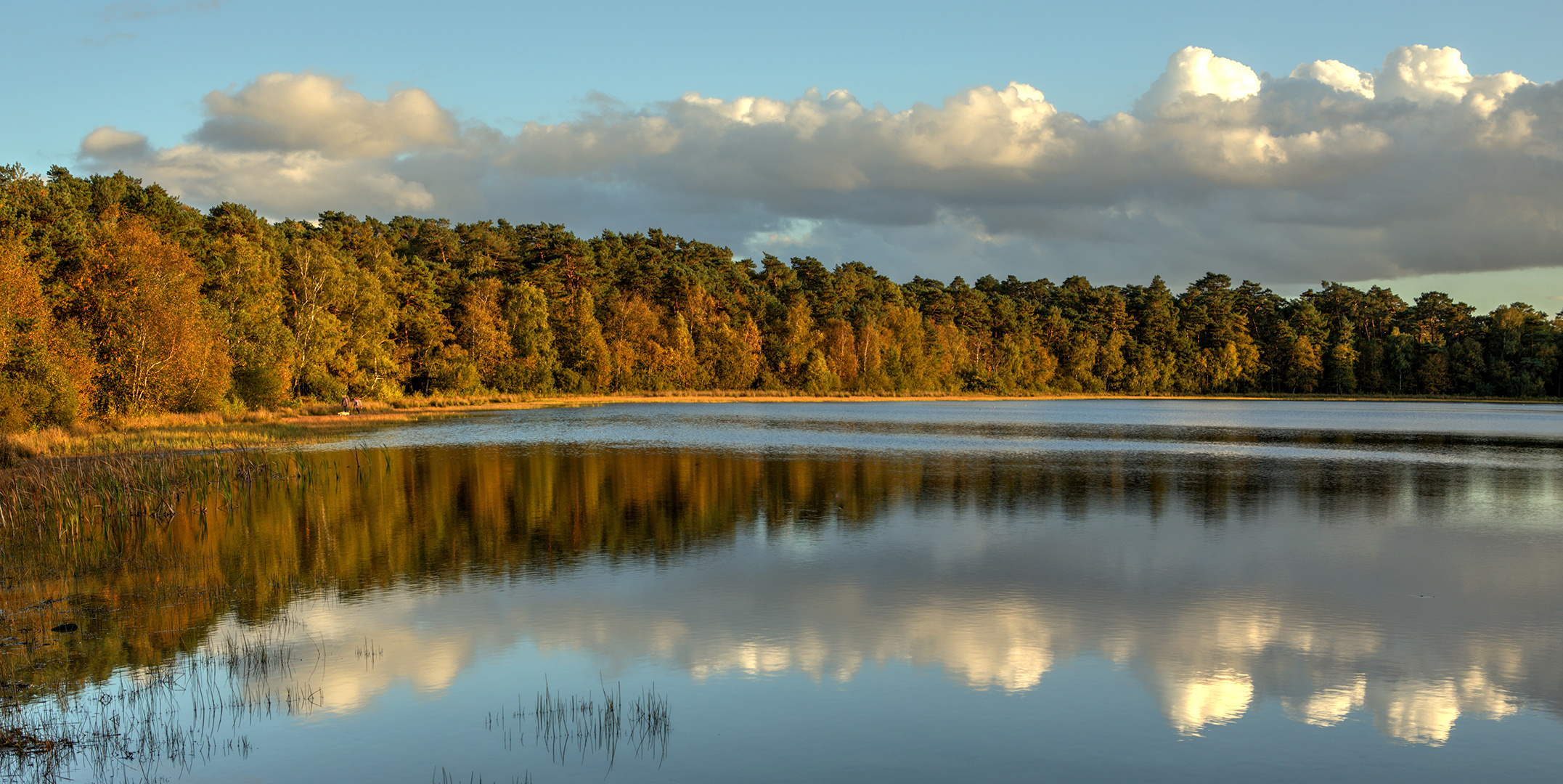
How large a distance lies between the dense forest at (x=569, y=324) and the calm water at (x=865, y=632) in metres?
21.4

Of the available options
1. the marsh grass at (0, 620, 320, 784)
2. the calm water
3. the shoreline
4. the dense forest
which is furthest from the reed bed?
the dense forest

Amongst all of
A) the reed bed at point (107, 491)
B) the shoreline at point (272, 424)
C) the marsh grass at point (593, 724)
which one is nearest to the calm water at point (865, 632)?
the marsh grass at point (593, 724)

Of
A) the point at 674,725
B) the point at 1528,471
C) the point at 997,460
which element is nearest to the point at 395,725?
the point at 674,725

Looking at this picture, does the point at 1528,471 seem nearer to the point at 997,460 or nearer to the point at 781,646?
the point at 997,460

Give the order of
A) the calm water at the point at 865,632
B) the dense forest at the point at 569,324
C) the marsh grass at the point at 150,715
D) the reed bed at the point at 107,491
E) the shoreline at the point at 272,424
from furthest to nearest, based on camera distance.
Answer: the dense forest at the point at 569,324
the shoreline at the point at 272,424
the reed bed at the point at 107,491
the calm water at the point at 865,632
the marsh grass at the point at 150,715

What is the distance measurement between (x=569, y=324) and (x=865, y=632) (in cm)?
8401

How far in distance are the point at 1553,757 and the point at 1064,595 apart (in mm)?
6338

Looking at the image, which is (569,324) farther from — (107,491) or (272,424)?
(107,491)

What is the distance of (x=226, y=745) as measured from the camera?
8.26 meters

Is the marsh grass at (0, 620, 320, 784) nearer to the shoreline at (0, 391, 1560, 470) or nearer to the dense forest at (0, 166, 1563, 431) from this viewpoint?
the shoreline at (0, 391, 1560, 470)

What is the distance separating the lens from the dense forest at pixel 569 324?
1608 inches

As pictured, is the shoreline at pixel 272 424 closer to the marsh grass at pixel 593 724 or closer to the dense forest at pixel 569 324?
the dense forest at pixel 569 324

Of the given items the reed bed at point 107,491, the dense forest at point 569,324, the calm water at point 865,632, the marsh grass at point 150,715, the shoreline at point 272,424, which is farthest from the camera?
the dense forest at point 569,324

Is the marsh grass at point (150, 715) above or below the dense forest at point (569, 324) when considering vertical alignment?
below
